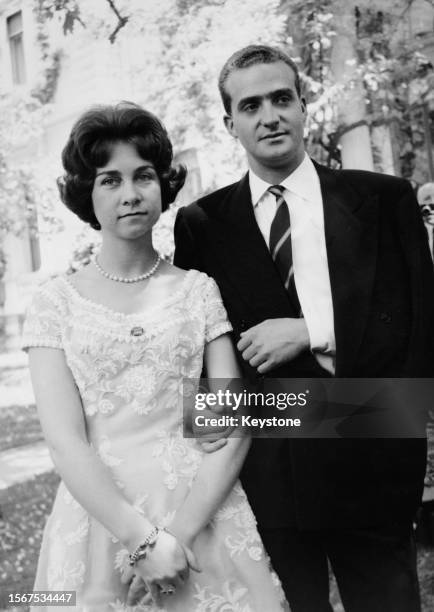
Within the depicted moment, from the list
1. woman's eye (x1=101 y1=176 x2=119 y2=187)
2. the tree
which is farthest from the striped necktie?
the tree

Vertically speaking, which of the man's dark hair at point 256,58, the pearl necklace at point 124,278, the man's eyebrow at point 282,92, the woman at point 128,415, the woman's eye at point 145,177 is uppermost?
the man's dark hair at point 256,58

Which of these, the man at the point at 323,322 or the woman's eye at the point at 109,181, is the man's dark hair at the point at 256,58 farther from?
the woman's eye at the point at 109,181

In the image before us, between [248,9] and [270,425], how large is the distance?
5.92 ft

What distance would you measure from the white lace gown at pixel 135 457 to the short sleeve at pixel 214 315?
51 millimetres

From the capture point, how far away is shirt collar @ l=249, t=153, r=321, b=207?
1696mm

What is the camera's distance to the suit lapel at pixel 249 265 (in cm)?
162

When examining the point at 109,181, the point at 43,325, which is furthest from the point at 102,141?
the point at 43,325

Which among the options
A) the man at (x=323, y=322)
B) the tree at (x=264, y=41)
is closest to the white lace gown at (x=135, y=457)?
the man at (x=323, y=322)

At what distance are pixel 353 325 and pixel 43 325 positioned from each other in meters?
0.70

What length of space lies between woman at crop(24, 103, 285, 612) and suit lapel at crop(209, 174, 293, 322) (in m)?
0.12

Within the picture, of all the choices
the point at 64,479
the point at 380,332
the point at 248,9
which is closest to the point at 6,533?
the point at 64,479

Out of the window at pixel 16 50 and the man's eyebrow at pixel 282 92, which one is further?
the window at pixel 16 50

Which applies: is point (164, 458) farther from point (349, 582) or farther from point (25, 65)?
point (25, 65)

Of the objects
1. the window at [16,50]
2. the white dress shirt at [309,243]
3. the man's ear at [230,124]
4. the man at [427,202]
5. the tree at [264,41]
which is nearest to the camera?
the white dress shirt at [309,243]
